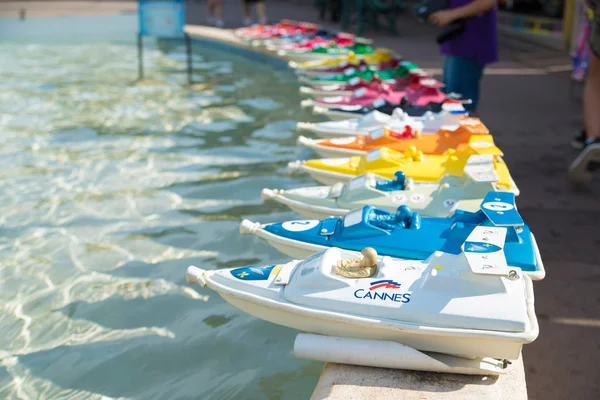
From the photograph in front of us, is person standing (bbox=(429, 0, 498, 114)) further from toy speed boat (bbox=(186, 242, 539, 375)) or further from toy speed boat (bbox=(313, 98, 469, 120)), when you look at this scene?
toy speed boat (bbox=(186, 242, 539, 375))

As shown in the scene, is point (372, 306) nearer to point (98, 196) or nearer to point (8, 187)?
point (98, 196)

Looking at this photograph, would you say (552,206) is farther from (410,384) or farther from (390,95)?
(410,384)

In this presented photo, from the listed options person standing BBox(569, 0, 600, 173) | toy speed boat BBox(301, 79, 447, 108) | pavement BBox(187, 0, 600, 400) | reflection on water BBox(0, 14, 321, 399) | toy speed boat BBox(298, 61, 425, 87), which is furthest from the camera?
toy speed boat BBox(298, 61, 425, 87)

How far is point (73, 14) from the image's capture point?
15.1 meters

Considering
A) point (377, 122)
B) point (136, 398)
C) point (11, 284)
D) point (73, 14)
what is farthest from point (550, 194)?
point (73, 14)


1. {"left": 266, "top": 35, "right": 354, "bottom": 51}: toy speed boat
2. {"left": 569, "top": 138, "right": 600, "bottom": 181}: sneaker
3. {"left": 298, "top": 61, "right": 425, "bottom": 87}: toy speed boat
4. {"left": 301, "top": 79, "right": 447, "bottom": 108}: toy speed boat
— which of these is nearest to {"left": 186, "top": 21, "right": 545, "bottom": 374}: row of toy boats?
{"left": 569, "top": 138, "right": 600, "bottom": 181}: sneaker

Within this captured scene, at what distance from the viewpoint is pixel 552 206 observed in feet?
13.2

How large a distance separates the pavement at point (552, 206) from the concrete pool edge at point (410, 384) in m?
0.34

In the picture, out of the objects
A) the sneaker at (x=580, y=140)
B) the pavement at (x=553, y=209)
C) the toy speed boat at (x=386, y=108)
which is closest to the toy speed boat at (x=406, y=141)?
the toy speed boat at (x=386, y=108)

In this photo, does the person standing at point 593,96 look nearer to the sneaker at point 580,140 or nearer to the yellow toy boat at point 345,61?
the sneaker at point 580,140

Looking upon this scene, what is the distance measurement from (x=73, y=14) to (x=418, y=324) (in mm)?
14756

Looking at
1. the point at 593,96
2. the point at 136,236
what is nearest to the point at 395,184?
the point at 136,236

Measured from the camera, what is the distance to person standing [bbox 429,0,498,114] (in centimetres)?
449

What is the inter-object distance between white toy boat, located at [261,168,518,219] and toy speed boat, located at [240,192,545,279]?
245mm
